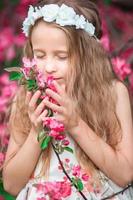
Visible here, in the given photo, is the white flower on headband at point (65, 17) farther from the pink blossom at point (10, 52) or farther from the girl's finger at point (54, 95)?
the pink blossom at point (10, 52)

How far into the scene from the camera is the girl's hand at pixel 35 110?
3.89 metres

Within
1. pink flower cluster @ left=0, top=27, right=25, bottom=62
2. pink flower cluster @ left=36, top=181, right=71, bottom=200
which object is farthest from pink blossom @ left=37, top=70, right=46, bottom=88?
pink flower cluster @ left=0, top=27, right=25, bottom=62

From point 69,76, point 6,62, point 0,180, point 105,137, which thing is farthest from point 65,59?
point 6,62

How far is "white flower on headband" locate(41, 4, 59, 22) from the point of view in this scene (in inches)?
161

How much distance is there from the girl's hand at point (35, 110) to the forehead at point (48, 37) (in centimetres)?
24

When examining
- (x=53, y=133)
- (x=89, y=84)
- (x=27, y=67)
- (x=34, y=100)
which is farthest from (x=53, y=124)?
(x=89, y=84)

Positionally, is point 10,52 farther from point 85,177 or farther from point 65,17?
point 85,177

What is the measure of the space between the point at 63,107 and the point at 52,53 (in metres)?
0.26

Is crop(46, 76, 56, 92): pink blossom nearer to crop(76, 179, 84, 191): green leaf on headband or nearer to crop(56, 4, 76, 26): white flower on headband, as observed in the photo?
crop(56, 4, 76, 26): white flower on headband

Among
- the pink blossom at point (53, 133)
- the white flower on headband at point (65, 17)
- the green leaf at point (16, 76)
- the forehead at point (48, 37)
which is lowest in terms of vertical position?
the pink blossom at point (53, 133)

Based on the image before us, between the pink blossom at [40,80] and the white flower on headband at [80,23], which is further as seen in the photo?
the white flower on headband at [80,23]

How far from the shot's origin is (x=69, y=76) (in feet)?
13.2

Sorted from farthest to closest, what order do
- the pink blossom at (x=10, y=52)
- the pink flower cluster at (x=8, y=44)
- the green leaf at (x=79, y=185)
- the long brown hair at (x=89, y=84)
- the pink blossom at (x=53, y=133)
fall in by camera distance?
the pink blossom at (x=10, y=52) → the pink flower cluster at (x=8, y=44) → the long brown hair at (x=89, y=84) → the green leaf at (x=79, y=185) → the pink blossom at (x=53, y=133)

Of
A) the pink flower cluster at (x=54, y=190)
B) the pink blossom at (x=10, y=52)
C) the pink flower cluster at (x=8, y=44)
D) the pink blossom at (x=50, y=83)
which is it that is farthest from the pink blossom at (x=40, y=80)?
the pink blossom at (x=10, y=52)
